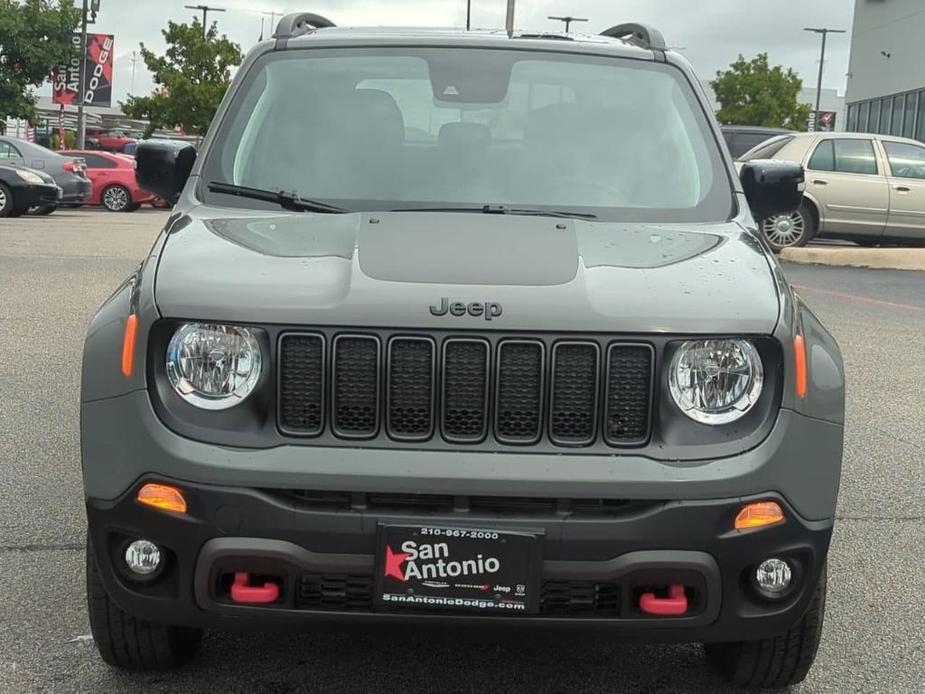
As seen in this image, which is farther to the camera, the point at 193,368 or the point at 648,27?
the point at 648,27

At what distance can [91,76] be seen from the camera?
43906 millimetres

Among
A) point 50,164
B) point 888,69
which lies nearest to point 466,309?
point 50,164

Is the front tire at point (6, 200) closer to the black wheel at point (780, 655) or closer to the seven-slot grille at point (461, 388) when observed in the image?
the seven-slot grille at point (461, 388)

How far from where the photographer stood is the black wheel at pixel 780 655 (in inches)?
125

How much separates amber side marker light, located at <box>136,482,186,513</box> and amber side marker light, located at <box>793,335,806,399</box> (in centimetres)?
145

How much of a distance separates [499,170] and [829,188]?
1352 cm

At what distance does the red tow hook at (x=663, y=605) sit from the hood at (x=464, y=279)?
0.61 meters

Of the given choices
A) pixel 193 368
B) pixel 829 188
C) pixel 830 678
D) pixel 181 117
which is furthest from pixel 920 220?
pixel 181 117

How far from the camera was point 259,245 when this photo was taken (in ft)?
10.7

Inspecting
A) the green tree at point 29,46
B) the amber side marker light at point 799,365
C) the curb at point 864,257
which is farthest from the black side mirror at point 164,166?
the green tree at point 29,46

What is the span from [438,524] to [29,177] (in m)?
21.1

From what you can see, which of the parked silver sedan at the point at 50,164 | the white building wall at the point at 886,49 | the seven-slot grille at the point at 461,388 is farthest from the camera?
the white building wall at the point at 886,49

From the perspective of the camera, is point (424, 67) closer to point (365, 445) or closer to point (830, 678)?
point (365, 445)

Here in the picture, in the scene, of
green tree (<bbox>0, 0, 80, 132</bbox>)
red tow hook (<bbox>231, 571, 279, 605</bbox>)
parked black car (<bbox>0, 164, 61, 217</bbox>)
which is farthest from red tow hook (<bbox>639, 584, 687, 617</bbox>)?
green tree (<bbox>0, 0, 80, 132</bbox>)
